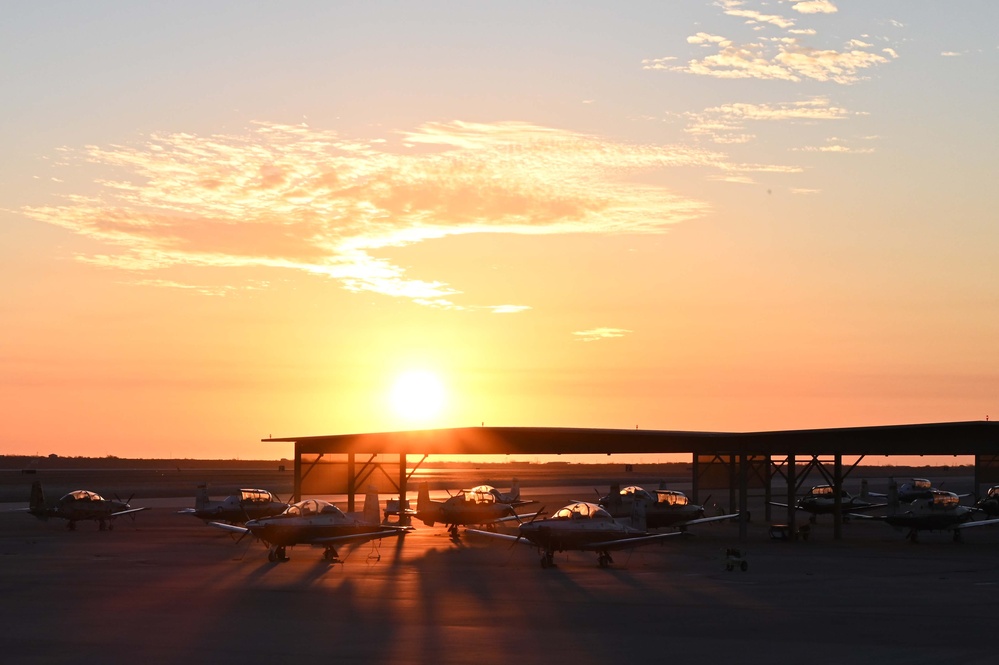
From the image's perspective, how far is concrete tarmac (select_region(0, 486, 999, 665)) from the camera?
18.9 m

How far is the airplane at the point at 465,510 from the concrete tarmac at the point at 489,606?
23.3 ft

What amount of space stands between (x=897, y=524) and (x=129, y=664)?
41.7 metres

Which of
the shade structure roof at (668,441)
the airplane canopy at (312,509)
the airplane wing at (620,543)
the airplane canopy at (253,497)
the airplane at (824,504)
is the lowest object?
the airplane at (824,504)

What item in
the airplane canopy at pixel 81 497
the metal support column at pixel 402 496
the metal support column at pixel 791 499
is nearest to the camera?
the metal support column at pixel 791 499

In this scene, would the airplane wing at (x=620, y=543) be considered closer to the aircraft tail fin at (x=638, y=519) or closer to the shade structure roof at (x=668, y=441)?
the aircraft tail fin at (x=638, y=519)

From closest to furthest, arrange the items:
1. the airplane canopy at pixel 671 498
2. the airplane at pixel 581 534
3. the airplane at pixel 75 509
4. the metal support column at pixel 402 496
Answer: the airplane at pixel 581 534
the metal support column at pixel 402 496
the airplane canopy at pixel 671 498
the airplane at pixel 75 509

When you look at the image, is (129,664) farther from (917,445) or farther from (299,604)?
(917,445)

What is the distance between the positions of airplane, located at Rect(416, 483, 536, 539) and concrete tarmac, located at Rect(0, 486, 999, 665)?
7.09 m

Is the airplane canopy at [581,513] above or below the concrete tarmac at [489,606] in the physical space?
above

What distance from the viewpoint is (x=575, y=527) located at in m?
36.4

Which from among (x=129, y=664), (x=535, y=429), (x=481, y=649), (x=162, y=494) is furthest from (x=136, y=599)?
(x=162, y=494)

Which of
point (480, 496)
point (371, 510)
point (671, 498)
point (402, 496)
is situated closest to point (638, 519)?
point (371, 510)

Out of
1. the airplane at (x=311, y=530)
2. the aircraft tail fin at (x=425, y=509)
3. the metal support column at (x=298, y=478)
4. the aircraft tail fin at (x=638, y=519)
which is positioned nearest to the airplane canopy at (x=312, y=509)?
the airplane at (x=311, y=530)

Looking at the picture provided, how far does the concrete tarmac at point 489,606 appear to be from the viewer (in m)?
18.9
